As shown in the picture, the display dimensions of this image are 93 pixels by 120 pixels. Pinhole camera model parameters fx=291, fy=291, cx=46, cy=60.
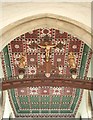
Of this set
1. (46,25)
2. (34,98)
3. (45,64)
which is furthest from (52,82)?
(34,98)

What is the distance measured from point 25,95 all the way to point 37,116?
323 centimetres

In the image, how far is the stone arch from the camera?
6527 millimetres

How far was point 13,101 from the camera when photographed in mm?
12945

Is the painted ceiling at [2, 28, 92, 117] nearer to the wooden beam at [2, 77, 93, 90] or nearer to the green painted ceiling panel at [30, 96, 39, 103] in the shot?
the green painted ceiling panel at [30, 96, 39, 103]

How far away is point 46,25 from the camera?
22.0 ft

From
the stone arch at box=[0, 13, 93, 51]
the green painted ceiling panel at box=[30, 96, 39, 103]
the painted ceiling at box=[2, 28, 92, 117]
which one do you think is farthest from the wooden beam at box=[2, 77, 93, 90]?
the green painted ceiling panel at box=[30, 96, 39, 103]

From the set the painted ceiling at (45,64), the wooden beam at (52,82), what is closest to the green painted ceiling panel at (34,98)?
the painted ceiling at (45,64)

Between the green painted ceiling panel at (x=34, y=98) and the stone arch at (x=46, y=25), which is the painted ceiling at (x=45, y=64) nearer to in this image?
the green painted ceiling panel at (x=34, y=98)

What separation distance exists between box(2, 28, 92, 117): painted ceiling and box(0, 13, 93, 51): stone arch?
1.02 m

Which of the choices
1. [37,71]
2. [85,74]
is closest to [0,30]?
[37,71]

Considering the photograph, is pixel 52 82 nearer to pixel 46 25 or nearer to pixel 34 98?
pixel 46 25

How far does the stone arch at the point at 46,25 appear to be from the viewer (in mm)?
6527

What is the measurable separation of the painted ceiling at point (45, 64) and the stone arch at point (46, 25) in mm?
1023

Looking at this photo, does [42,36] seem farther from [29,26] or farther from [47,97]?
[47,97]
